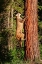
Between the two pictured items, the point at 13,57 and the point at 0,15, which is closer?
the point at 13,57

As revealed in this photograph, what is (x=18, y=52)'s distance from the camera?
15.7 meters

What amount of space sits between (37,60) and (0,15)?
21.9 feet

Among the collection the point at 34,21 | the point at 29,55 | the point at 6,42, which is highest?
the point at 34,21

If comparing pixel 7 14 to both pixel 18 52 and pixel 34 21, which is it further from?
pixel 34 21

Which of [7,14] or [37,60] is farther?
[7,14]

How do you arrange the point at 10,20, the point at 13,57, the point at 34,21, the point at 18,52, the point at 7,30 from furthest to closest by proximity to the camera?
the point at 10,20 → the point at 7,30 → the point at 18,52 → the point at 13,57 → the point at 34,21

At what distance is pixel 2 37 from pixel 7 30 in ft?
1.79

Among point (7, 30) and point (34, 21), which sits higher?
point (34, 21)

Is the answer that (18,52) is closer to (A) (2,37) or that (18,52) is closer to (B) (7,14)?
(A) (2,37)

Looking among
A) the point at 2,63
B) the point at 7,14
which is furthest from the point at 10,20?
the point at 2,63

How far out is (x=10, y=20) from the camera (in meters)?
18.5

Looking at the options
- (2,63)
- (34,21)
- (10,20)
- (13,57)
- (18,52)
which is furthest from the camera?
(10,20)

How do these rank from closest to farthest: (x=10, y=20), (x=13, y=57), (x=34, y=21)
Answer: (x=34, y=21)
(x=13, y=57)
(x=10, y=20)

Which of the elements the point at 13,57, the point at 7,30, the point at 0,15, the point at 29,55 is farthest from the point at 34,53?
the point at 0,15
